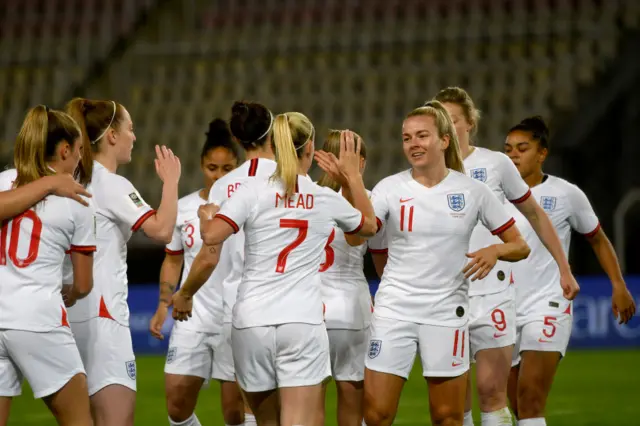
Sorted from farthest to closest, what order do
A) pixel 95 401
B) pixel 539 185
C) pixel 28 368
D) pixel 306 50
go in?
pixel 306 50
pixel 539 185
pixel 95 401
pixel 28 368

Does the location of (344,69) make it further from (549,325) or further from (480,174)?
(480,174)

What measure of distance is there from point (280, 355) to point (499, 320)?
6.49 feet

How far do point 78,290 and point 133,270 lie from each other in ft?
37.1

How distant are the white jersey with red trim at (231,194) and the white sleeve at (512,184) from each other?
5.67 ft

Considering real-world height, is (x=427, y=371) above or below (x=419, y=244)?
below

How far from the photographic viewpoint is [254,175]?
19.0 feet

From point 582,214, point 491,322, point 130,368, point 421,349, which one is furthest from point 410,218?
point 582,214

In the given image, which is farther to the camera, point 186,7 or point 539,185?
point 186,7

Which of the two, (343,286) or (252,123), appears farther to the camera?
(343,286)

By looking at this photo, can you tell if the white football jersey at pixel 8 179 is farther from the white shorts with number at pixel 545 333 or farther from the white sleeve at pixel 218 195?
the white shorts with number at pixel 545 333

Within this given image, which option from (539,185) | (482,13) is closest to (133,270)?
(482,13)

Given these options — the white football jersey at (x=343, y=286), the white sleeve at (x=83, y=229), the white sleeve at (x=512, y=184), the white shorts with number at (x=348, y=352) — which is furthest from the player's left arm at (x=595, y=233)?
the white sleeve at (x=83, y=229)

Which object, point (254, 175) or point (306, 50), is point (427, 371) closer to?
point (254, 175)

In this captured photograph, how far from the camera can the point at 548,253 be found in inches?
306
